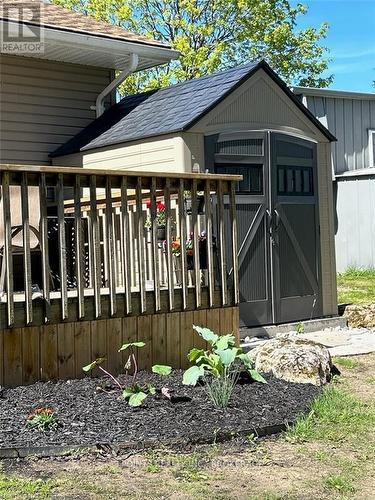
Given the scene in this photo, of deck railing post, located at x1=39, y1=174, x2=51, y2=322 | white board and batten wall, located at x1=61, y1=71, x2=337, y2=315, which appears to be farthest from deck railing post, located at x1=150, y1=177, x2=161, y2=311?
white board and batten wall, located at x1=61, y1=71, x2=337, y2=315

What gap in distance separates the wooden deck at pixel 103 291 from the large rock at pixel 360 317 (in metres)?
3.17

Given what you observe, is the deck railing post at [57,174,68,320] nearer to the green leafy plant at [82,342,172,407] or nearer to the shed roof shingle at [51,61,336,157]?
the green leafy plant at [82,342,172,407]

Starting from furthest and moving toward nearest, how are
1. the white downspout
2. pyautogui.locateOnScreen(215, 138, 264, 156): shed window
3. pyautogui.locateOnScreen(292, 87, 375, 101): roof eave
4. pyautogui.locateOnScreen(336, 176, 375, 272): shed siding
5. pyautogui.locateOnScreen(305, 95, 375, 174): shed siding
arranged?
pyautogui.locateOnScreen(305, 95, 375, 174): shed siding → pyautogui.locateOnScreen(292, 87, 375, 101): roof eave → pyautogui.locateOnScreen(336, 176, 375, 272): shed siding → the white downspout → pyautogui.locateOnScreen(215, 138, 264, 156): shed window

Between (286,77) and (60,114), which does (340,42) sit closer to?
(286,77)

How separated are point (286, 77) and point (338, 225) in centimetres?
1370

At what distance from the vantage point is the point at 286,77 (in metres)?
27.9

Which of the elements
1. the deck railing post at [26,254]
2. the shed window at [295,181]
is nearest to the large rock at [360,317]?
the shed window at [295,181]

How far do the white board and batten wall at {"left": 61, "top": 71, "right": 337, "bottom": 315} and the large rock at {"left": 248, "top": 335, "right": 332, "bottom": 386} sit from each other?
249 centimetres

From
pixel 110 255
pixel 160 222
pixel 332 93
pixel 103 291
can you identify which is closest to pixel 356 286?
pixel 332 93

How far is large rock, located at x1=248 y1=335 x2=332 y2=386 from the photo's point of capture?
231 inches

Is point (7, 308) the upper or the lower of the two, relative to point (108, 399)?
upper

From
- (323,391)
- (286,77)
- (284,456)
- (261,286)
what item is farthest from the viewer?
(286,77)

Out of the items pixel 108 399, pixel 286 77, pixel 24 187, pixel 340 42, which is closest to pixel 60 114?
pixel 24 187

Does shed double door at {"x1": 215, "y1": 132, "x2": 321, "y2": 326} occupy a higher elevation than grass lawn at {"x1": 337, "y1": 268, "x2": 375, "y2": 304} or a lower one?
higher
